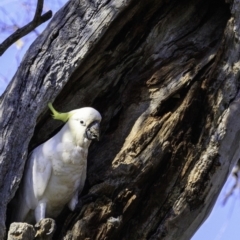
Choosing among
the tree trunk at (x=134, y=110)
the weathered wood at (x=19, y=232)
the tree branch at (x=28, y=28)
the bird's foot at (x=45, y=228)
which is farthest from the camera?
the tree branch at (x=28, y=28)

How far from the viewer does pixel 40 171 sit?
315 centimetres

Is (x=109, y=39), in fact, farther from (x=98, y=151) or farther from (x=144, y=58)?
(x=98, y=151)

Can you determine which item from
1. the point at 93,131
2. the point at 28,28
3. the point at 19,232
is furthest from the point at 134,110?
the point at 19,232

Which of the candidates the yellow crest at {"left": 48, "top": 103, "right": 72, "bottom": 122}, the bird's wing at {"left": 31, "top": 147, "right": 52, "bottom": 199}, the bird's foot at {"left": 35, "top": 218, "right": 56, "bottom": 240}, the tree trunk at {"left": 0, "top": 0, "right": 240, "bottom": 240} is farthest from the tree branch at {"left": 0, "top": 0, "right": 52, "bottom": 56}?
the bird's foot at {"left": 35, "top": 218, "right": 56, "bottom": 240}

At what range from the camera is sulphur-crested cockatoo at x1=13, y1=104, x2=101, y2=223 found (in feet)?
10.3

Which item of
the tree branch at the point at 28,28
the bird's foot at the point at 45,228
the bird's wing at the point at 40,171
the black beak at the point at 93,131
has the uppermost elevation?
the tree branch at the point at 28,28

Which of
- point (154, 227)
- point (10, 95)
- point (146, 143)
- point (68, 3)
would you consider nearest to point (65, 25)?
point (68, 3)

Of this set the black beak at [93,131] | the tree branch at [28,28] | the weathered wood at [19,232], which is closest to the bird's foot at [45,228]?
the weathered wood at [19,232]

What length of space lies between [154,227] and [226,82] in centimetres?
71

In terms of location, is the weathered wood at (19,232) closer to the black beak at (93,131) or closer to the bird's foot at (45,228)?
the bird's foot at (45,228)

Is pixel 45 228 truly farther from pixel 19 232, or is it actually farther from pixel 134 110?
pixel 134 110

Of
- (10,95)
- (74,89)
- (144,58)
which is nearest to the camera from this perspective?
(10,95)

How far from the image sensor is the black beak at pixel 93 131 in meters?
3.15

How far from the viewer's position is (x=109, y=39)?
3369 mm
